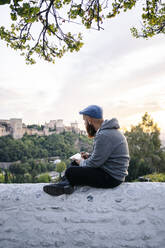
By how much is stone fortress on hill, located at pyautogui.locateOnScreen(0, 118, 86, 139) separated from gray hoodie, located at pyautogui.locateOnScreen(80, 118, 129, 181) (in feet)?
191

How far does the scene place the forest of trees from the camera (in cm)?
2138

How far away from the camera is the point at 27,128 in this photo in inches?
2457

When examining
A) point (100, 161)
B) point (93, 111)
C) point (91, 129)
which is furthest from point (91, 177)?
point (93, 111)

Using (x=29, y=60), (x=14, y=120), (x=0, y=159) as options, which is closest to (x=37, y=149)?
(x=0, y=159)

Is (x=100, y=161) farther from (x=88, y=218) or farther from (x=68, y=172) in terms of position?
(x=88, y=218)

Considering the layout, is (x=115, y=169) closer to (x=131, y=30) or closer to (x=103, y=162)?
(x=103, y=162)

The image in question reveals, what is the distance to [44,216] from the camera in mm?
2137

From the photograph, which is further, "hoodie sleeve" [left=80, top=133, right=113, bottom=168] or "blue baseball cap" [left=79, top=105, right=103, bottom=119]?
"blue baseball cap" [left=79, top=105, right=103, bottom=119]

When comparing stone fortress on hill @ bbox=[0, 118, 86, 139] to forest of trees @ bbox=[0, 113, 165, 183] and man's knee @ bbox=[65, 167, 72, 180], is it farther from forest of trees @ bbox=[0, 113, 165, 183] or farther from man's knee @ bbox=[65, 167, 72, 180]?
man's knee @ bbox=[65, 167, 72, 180]

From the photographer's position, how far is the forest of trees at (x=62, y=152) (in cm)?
2138

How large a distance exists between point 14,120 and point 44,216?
2361 inches

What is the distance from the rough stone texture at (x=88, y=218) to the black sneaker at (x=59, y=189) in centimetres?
6

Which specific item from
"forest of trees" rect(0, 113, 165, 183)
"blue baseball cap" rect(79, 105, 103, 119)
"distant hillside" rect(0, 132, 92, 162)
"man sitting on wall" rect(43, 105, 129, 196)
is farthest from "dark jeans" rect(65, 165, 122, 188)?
"distant hillside" rect(0, 132, 92, 162)

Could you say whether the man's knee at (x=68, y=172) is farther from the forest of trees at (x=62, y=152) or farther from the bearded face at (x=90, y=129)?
the forest of trees at (x=62, y=152)
